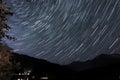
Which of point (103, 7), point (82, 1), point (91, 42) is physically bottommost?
point (91, 42)

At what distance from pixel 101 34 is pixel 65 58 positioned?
138 cm

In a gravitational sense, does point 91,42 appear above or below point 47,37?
below

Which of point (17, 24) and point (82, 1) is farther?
point (17, 24)

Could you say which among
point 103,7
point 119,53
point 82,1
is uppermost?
point 82,1

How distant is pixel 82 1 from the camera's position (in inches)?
454

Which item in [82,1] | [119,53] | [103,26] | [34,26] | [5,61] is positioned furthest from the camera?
[34,26]

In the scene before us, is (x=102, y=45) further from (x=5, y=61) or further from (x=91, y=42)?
(x=5, y=61)

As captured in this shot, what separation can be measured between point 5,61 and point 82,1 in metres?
3.74

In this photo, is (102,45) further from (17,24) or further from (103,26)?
(17,24)

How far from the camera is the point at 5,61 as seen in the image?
9.08 metres

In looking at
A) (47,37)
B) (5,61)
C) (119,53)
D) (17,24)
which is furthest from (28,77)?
(119,53)

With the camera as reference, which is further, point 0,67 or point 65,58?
point 65,58

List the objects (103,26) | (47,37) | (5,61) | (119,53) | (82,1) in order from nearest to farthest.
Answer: (119,53) < (5,61) < (103,26) < (82,1) < (47,37)

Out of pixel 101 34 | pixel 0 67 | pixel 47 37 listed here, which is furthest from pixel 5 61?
pixel 47 37
